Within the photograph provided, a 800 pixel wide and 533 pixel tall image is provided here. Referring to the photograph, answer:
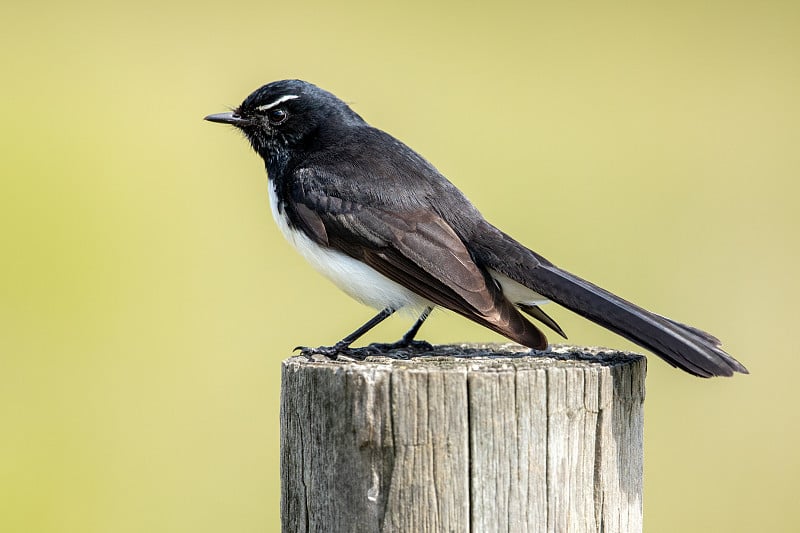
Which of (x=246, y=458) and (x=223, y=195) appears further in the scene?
(x=223, y=195)

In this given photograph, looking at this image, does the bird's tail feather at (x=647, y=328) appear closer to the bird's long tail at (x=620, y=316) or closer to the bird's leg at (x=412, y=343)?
the bird's long tail at (x=620, y=316)

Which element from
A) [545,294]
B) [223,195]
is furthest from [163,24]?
[545,294]

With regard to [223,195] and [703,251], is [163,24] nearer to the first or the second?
[223,195]

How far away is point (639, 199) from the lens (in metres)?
10.7

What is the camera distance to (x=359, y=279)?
16.9 ft

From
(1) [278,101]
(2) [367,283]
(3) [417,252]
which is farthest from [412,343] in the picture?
(1) [278,101]

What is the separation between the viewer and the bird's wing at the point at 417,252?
181 inches

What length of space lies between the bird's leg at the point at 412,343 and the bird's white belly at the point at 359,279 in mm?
49

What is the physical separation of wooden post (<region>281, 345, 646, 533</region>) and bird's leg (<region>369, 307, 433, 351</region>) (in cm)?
136

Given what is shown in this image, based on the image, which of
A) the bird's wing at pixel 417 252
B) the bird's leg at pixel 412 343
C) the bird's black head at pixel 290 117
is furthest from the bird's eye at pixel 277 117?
the bird's leg at pixel 412 343

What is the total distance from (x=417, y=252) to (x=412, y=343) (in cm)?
53

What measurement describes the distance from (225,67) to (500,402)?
8.92 meters

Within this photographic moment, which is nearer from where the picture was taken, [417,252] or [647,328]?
[647,328]

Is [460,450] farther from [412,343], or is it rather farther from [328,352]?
[412,343]
